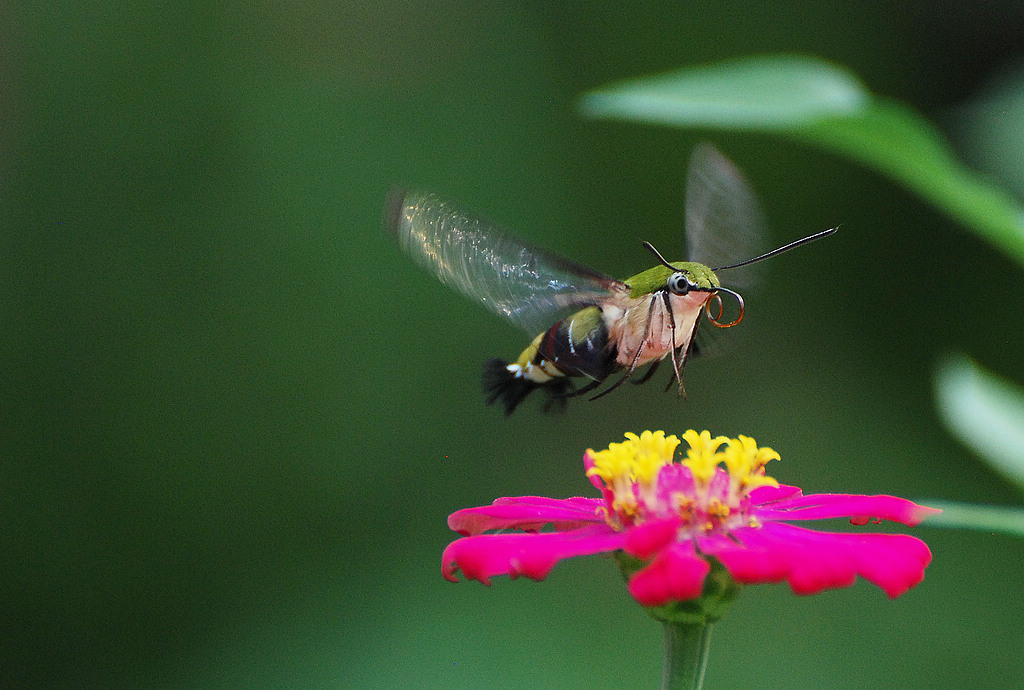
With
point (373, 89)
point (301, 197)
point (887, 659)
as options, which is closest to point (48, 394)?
point (301, 197)

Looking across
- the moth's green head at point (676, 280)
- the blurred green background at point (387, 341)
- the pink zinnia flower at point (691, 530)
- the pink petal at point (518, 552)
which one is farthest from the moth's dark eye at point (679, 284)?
the blurred green background at point (387, 341)

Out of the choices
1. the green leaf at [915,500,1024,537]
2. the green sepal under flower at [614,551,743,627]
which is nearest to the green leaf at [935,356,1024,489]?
the green leaf at [915,500,1024,537]

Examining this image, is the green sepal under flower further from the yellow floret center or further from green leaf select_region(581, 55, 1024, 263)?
green leaf select_region(581, 55, 1024, 263)

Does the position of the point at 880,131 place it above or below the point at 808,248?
below

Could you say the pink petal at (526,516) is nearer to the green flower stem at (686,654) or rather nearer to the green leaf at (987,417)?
the green flower stem at (686,654)

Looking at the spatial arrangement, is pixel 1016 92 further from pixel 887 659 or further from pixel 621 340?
pixel 887 659

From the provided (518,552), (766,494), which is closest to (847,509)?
(766,494)

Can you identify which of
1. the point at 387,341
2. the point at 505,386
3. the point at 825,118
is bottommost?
the point at 505,386

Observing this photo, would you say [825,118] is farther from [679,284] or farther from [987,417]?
[987,417]
